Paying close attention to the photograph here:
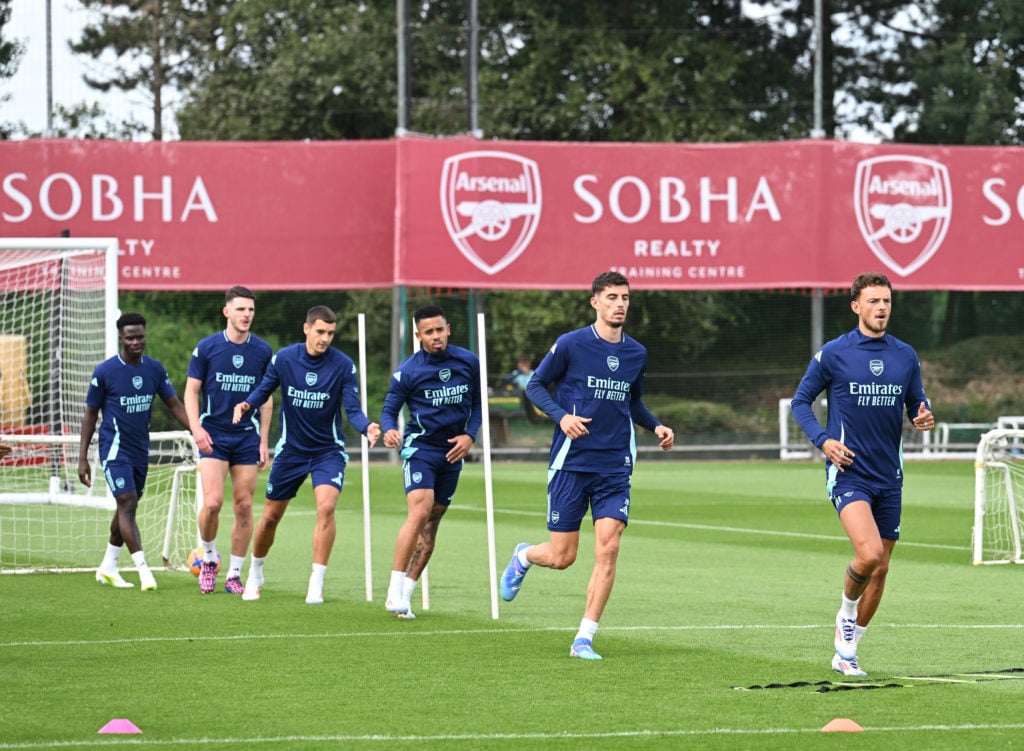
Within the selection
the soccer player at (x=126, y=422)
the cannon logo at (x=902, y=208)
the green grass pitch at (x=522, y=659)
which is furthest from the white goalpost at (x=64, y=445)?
the cannon logo at (x=902, y=208)

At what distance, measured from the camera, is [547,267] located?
3294 cm

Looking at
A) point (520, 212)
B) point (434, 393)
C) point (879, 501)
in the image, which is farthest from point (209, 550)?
point (520, 212)

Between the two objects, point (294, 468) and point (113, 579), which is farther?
point (113, 579)

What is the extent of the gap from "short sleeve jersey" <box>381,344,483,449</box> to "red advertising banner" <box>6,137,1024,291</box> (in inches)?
800

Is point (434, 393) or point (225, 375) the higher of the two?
point (225, 375)

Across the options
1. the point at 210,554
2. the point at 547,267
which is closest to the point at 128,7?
the point at 547,267

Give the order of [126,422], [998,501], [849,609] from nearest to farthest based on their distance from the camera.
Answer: [849,609], [126,422], [998,501]

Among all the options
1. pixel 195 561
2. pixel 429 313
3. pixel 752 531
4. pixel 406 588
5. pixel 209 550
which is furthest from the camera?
pixel 752 531

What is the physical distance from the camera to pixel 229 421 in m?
13.8

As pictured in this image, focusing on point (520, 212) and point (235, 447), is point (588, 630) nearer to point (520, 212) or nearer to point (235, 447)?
point (235, 447)

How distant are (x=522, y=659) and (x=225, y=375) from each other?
15.2ft

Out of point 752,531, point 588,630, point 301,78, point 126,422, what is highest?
point 301,78

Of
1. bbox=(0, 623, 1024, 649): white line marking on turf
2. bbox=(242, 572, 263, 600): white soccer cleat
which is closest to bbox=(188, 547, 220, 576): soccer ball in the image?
bbox=(242, 572, 263, 600): white soccer cleat

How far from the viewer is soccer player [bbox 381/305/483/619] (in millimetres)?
11945
